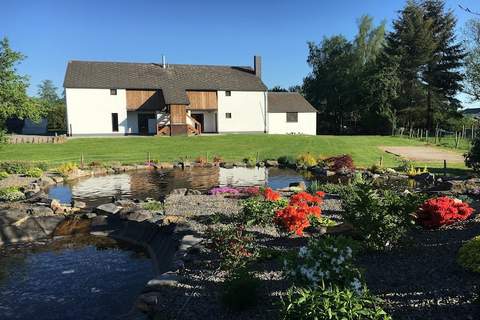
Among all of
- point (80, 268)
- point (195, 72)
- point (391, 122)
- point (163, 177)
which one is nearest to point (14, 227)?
point (80, 268)

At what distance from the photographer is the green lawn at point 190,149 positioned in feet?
94.7

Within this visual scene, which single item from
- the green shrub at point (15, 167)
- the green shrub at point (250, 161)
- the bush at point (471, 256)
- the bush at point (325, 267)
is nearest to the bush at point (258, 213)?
the bush at point (471, 256)

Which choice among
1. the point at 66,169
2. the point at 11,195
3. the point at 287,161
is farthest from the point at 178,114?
the point at 11,195

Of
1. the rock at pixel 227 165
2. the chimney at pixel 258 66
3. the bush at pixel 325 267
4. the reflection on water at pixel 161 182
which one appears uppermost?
the chimney at pixel 258 66

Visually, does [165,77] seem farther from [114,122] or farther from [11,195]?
[11,195]

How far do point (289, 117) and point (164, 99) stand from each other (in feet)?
52.8

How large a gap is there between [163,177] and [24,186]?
674 cm

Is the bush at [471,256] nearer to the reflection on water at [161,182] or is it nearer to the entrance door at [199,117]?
the reflection on water at [161,182]

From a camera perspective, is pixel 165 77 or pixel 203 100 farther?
pixel 203 100

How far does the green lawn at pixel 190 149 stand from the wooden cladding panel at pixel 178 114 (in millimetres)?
5431

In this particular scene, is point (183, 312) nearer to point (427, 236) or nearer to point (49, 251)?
point (427, 236)

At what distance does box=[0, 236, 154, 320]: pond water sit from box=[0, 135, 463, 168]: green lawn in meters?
16.9

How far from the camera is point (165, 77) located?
47750 millimetres

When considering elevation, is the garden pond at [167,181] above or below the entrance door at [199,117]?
below
